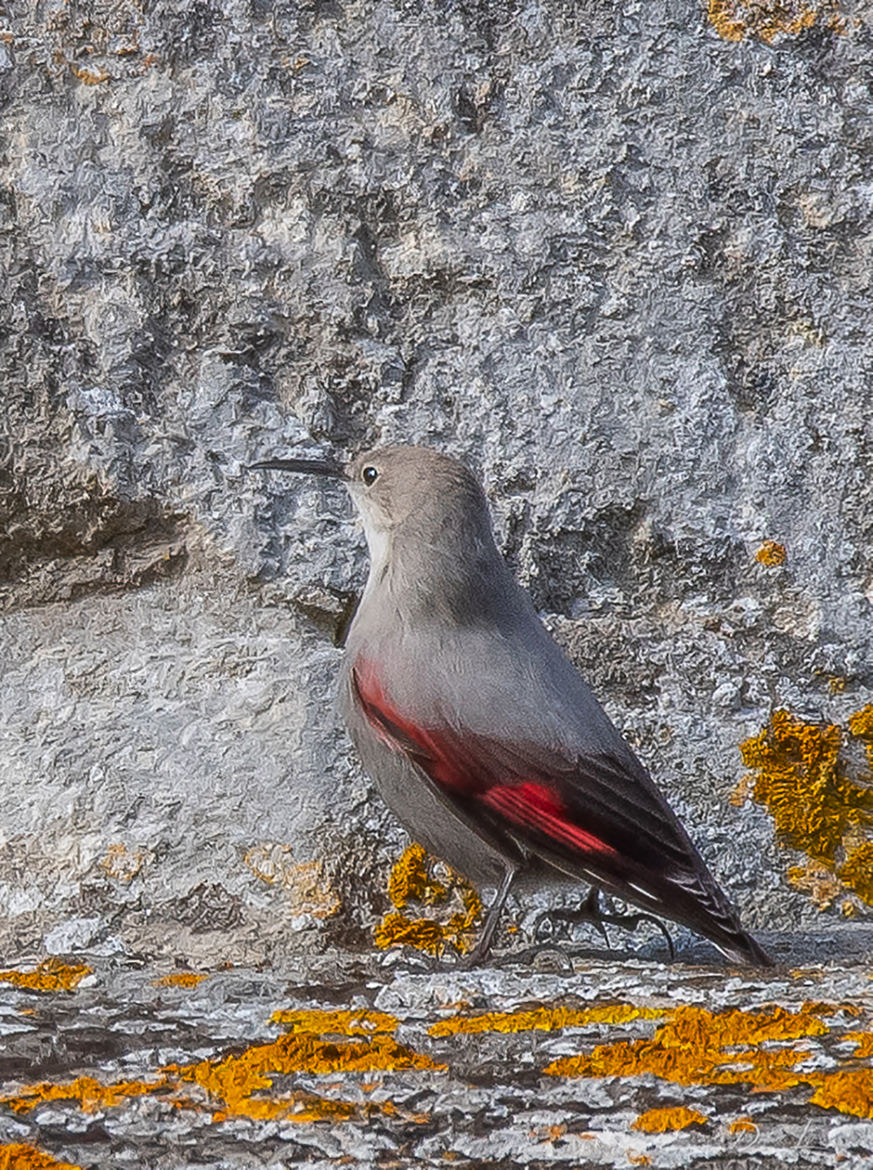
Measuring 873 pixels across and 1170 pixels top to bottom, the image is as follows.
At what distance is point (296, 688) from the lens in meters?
2.80

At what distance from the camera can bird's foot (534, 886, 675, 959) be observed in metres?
2.77

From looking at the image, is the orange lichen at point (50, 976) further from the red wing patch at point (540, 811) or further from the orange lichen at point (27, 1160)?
the red wing patch at point (540, 811)

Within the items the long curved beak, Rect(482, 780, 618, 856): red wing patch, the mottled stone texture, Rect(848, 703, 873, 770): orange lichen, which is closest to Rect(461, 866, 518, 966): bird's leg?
Rect(482, 780, 618, 856): red wing patch

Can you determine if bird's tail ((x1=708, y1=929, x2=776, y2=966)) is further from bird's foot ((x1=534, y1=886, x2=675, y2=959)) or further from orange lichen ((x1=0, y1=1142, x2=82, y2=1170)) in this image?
orange lichen ((x1=0, y1=1142, x2=82, y2=1170))

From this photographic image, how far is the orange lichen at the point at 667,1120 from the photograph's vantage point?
66.6 inches

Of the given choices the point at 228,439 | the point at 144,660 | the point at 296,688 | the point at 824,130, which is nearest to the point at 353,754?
the point at 296,688

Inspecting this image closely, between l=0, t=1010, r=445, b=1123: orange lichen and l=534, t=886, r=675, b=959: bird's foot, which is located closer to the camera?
l=0, t=1010, r=445, b=1123: orange lichen

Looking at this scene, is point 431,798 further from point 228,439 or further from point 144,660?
point 228,439

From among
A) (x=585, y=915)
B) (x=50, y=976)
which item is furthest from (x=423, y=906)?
(x=50, y=976)

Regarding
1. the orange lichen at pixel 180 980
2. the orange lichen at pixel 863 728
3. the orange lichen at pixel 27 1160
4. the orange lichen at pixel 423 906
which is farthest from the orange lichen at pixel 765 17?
the orange lichen at pixel 27 1160

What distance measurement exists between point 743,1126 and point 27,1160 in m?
0.80

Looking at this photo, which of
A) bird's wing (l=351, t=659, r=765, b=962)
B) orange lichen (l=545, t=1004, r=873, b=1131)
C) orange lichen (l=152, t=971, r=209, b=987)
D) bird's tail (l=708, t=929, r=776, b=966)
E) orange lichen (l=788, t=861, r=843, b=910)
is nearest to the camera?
orange lichen (l=545, t=1004, r=873, b=1131)

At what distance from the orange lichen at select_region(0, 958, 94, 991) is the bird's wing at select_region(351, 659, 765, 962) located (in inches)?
25.5

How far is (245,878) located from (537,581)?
0.81 meters
